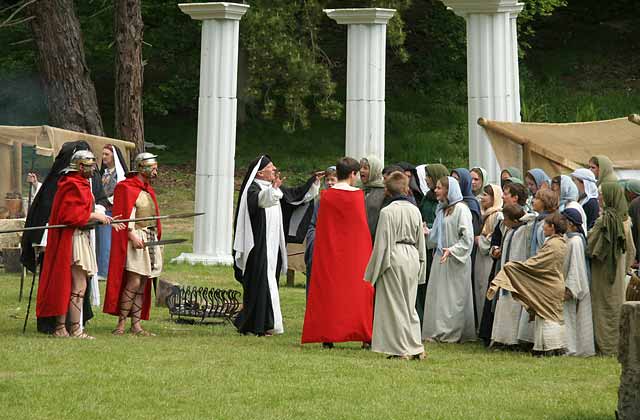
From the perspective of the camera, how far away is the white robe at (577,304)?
470 inches

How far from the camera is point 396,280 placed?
11.4 metres

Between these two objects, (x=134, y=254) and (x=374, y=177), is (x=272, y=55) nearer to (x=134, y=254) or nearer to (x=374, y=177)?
(x=374, y=177)

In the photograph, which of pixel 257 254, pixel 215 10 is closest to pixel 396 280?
pixel 257 254

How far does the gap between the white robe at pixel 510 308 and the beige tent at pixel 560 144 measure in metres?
2.74

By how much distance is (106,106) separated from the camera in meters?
35.1

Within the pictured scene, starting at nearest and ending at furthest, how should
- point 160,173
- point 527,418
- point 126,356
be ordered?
point 527,418
point 126,356
point 160,173

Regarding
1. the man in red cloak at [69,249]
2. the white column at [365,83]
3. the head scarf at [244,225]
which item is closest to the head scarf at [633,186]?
the head scarf at [244,225]

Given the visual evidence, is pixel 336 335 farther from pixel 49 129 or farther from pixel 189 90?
pixel 189 90

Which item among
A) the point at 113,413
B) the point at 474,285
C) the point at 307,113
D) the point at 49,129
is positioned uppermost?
the point at 307,113

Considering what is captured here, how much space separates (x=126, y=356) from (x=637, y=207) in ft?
15.6

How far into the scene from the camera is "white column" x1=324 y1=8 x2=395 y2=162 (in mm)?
18734

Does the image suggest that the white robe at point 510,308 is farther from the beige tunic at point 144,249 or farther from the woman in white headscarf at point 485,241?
the beige tunic at point 144,249

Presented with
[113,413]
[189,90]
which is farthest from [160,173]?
[113,413]

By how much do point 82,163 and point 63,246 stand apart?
0.78 meters
